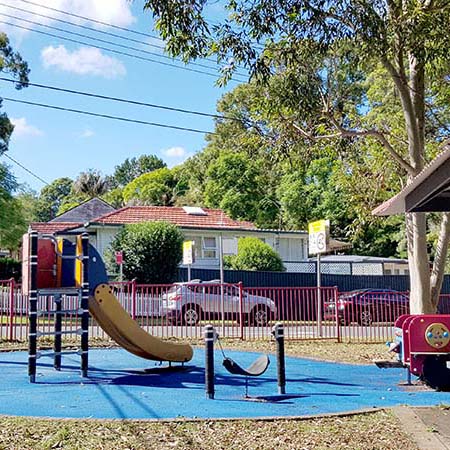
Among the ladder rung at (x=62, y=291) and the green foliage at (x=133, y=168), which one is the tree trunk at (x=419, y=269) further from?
the green foliage at (x=133, y=168)

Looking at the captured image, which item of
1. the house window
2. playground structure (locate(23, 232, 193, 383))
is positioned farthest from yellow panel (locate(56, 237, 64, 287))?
the house window

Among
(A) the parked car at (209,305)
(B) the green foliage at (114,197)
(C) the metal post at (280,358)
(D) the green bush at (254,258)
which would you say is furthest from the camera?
(B) the green foliage at (114,197)

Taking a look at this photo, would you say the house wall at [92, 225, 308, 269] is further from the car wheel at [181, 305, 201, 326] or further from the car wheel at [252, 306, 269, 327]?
the car wheel at [181, 305, 201, 326]

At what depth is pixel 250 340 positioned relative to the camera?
1752 centimetres

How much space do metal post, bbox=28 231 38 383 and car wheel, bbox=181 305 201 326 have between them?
29.0 ft

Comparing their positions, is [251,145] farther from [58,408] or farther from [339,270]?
[339,270]

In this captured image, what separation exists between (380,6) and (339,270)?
1048 inches

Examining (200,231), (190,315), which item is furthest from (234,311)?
(200,231)

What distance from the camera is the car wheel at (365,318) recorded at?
19.8 metres

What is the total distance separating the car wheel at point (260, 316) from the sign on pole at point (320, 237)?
248cm

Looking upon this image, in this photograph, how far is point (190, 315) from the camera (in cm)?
1942

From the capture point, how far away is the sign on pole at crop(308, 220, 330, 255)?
18.2 meters

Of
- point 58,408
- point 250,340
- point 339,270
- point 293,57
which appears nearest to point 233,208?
point 339,270

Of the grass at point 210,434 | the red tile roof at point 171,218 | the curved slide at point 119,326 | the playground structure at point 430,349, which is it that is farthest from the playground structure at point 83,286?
the red tile roof at point 171,218
